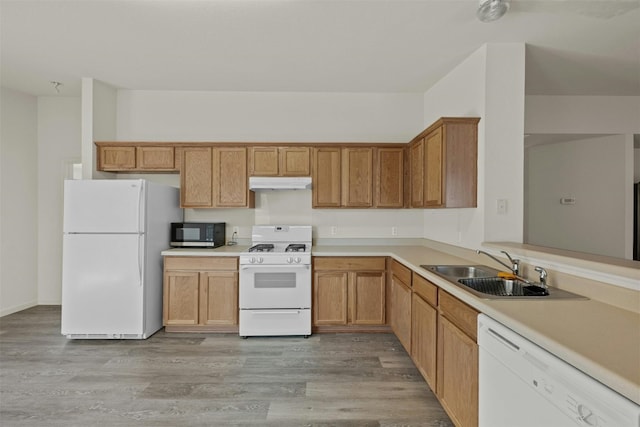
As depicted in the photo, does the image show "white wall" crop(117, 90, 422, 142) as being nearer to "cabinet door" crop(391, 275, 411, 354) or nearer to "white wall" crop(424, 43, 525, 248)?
"white wall" crop(424, 43, 525, 248)

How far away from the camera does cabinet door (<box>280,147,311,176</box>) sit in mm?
3771

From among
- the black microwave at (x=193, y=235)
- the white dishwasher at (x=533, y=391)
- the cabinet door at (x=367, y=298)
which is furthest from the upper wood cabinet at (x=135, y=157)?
the white dishwasher at (x=533, y=391)

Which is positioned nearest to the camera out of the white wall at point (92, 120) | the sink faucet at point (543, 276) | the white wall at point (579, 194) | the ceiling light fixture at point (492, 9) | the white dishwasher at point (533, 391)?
the white dishwasher at point (533, 391)

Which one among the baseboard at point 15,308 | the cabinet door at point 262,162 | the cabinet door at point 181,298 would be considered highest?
the cabinet door at point 262,162

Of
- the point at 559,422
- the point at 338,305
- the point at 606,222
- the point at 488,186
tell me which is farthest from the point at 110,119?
the point at 606,222

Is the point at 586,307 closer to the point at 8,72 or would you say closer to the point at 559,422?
the point at 559,422

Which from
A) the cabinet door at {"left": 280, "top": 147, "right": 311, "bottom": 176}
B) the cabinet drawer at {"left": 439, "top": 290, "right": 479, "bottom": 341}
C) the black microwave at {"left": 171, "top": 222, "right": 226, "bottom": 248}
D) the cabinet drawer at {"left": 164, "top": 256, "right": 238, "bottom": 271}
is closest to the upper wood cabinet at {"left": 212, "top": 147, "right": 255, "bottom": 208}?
the black microwave at {"left": 171, "top": 222, "right": 226, "bottom": 248}

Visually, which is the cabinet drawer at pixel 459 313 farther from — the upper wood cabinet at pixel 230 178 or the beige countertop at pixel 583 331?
the upper wood cabinet at pixel 230 178

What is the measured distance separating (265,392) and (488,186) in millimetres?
2534

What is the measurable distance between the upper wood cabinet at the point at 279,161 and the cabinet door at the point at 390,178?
→ 2.90 feet

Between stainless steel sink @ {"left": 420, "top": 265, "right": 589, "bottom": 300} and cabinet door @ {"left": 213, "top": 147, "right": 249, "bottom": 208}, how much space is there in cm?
230

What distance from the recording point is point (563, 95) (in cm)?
401

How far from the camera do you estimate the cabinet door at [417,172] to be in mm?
3264

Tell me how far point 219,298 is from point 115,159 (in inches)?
83.5
